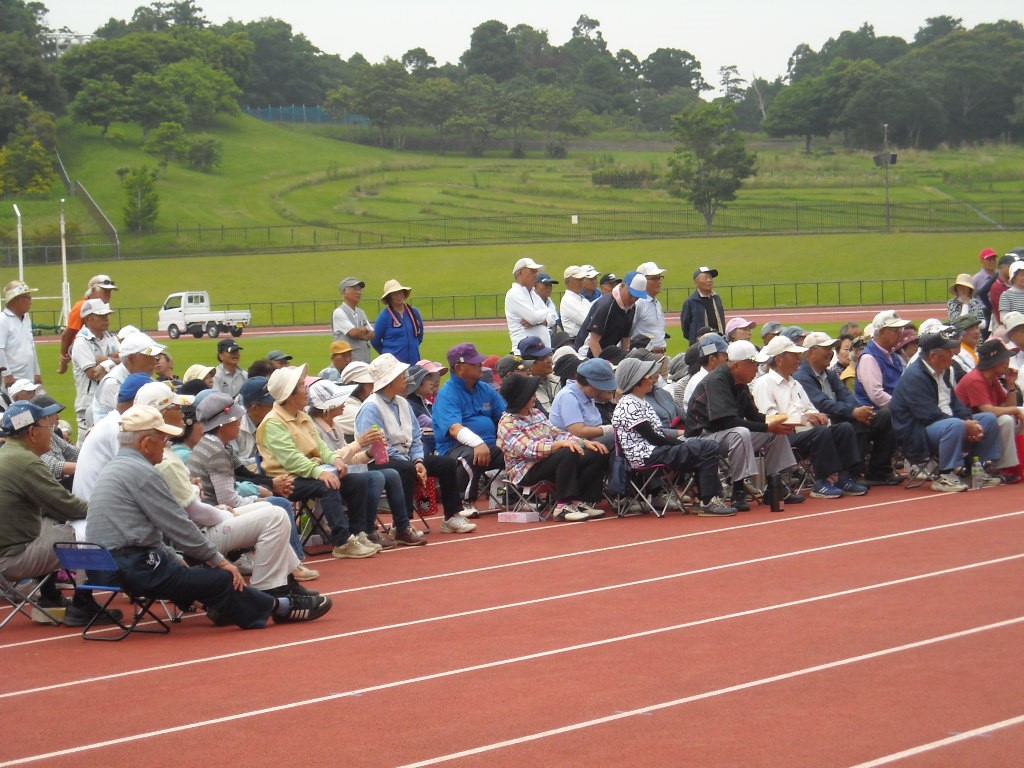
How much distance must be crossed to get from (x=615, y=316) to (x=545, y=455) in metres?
→ 3.28

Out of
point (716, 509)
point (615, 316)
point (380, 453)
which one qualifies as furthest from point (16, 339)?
point (716, 509)

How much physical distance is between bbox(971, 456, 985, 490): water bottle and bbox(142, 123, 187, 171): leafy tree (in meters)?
85.5

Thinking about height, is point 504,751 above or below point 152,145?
below

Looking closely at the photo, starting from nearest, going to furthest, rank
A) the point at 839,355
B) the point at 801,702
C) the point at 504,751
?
the point at 504,751, the point at 801,702, the point at 839,355

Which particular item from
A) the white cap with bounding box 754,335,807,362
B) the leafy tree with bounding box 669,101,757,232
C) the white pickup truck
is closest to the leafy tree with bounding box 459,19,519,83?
the leafy tree with bounding box 669,101,757,232

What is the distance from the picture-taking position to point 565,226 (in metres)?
78.7

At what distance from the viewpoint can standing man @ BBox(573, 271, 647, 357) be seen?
47.4 ft

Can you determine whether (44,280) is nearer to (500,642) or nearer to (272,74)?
(500,642)

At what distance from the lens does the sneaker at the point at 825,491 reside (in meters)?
12.7

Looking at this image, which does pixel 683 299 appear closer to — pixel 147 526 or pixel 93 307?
pixel 93 307

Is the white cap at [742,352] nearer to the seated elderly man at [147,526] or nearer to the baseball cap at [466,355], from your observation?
the baseball cap at [466,355]

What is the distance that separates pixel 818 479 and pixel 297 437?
5310mm

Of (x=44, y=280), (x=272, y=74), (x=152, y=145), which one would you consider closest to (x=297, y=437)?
(x=44, y=280)

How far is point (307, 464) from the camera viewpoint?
10.1 metres
